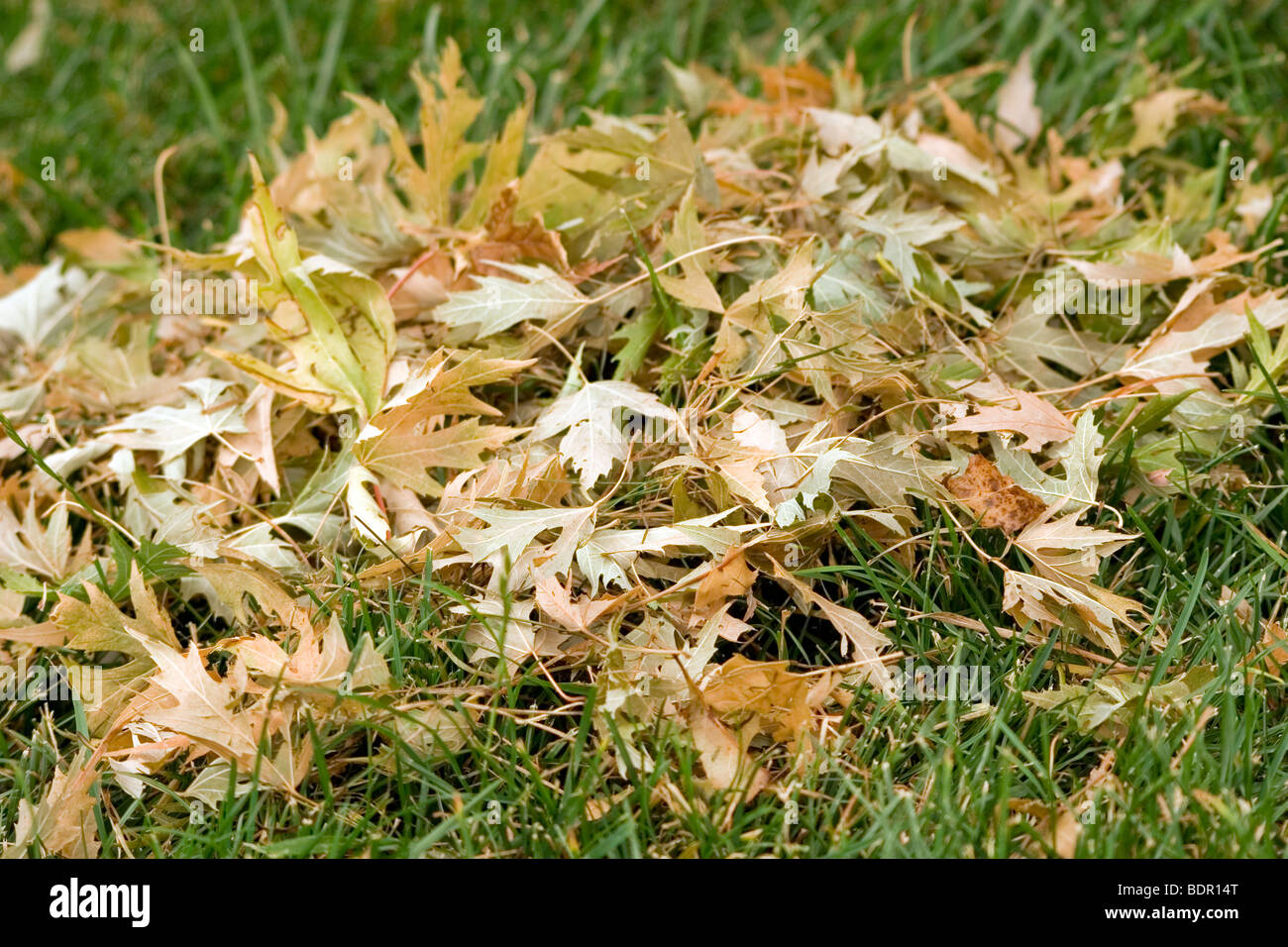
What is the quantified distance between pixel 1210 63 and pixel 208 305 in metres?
2.65

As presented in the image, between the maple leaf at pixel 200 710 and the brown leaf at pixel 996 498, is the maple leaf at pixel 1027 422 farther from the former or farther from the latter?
the maple leaf at pixel 200 710

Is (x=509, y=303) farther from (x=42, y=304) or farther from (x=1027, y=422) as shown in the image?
(x=42, y=304)

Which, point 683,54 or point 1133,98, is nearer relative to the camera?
point 1133,98

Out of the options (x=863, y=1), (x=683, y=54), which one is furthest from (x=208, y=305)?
(x=863, y=1)

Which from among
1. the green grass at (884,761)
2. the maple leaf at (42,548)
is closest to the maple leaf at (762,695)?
the green grass at (884,761)

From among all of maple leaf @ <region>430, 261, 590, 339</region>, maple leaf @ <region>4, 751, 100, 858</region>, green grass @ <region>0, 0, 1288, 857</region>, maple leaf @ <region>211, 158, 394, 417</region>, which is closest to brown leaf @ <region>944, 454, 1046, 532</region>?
green grass @ <region>0, 0, 1288, 857</region>

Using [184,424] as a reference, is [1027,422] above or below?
above

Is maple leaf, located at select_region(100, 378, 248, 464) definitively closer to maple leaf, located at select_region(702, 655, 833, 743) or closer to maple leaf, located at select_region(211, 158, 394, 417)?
maple leaf, located at select_region(211, 158, 394, 417)

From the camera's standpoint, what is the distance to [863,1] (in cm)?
345

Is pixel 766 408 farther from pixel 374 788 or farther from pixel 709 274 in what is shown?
pixel 374 788

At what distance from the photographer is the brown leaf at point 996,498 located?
5.87 ft

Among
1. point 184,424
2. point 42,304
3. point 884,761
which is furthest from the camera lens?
point 42,304

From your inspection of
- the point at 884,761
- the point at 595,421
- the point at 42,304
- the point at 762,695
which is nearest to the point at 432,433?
the point at 595,421

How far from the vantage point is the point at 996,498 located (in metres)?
1.80
